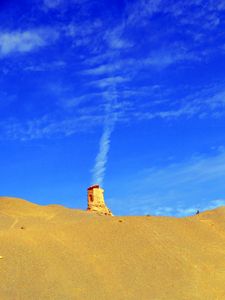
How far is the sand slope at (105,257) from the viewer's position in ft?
70.8

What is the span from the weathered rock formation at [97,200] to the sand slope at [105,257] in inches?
239

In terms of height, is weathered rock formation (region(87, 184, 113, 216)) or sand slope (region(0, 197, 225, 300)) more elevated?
weathered rock formation (region(87, 184, 113, 216))

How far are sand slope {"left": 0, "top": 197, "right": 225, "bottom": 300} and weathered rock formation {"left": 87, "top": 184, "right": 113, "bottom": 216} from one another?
19.9 ft

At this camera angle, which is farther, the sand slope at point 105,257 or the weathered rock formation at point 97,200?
the weathered rock formation at point 97,200

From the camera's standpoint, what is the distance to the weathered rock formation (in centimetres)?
3775

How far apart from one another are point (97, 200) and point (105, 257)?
13.8 meters

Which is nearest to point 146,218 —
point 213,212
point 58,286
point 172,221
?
point 172,221

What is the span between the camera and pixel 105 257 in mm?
24594

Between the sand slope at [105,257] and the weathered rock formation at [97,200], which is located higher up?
the weathered rock formation at [97,200]

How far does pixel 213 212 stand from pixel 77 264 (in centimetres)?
1533

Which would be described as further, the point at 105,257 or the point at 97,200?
the point at 97,200

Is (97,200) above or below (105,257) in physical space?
above

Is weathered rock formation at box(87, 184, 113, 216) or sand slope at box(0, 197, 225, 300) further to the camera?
weathered rock formation at box(87, 184, 113, 216)

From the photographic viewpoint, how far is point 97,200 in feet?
126
